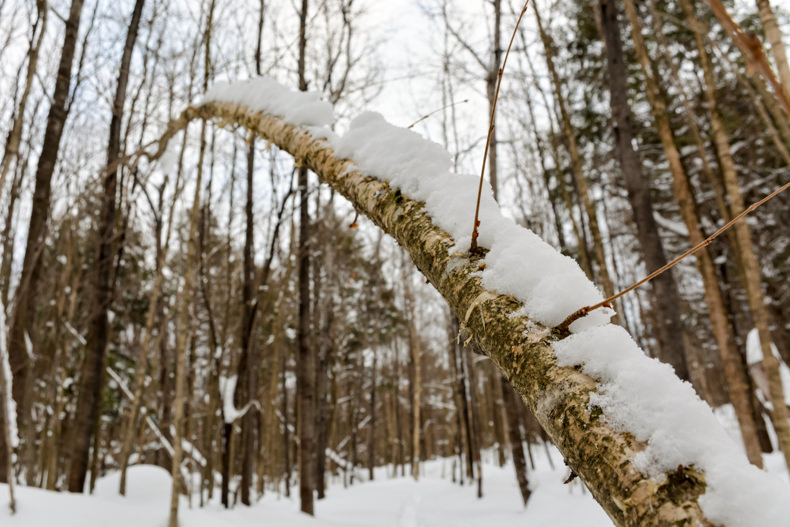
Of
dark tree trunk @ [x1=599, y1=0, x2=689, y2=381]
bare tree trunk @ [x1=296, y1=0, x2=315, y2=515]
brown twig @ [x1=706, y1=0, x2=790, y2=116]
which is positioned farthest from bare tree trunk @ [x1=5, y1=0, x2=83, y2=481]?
dark tree trunk @ [x1=599, y1=0, x2=689, y2=381]

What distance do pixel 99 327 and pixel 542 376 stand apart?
5.08 m

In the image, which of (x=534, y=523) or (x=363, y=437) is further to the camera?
Result: (x=363, y=437)

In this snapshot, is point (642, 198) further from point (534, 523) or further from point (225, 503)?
point (225, 503)

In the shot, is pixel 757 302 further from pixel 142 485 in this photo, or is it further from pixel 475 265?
pixel 142 485

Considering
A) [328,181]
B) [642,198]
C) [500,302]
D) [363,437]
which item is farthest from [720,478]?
[363,437]

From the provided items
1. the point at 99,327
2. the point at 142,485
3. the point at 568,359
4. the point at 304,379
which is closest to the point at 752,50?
the point at 568,359

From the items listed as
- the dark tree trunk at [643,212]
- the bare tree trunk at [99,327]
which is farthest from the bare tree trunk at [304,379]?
the dark tree trunk at [643,212]

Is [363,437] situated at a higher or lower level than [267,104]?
lower

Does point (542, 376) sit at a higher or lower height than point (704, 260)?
lower

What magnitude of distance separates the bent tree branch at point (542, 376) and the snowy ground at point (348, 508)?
2627 mm

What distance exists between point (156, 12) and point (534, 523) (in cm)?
759

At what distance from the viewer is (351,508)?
6.82m

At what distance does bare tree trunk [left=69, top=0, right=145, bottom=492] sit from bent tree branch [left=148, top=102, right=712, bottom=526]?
161 inches

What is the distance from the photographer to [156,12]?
5.64 meters
